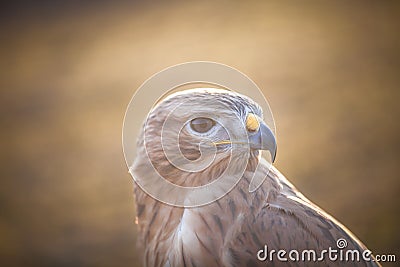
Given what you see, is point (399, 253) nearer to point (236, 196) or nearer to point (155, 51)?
point (236, 196)

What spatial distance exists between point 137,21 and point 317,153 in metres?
1.23

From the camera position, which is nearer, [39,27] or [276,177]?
[276,177]

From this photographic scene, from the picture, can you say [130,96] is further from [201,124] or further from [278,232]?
[278,232]

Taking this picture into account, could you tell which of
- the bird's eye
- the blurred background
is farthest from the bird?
the blurred background

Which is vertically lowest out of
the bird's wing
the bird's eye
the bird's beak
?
the bird's wing

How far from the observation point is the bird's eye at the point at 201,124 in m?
1.34

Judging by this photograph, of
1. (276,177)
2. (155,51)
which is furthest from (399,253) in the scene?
(155,51)

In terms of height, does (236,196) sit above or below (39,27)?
below

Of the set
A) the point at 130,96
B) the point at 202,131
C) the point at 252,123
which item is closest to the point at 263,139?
the point at 252,123

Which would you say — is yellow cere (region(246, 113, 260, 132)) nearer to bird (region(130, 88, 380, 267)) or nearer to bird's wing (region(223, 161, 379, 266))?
bird (region(130, 88, 380, 267))

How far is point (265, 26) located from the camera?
2.95 m

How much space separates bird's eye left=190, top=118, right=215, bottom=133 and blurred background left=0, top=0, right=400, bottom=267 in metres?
1.47

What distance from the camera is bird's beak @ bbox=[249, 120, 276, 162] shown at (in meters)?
1.30

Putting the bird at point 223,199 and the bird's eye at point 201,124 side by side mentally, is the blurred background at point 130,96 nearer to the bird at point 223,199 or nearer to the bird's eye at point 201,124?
the bird at point 223,199
